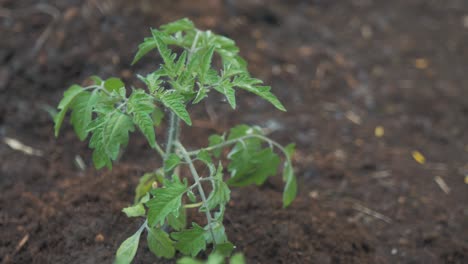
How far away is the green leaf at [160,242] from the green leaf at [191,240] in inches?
3.8

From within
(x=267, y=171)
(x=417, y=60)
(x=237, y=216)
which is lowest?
(x=417, y=60)

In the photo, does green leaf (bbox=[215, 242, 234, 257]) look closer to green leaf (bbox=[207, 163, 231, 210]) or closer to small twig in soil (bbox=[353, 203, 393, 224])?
green leaf (bbox=[207, 163, 231, 210])

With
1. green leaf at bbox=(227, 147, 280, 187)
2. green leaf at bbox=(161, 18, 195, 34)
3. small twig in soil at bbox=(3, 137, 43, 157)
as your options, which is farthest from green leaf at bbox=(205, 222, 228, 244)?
small twig in soil at bbox=(3, 137, 43, 157)

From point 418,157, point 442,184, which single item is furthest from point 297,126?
point 442,184

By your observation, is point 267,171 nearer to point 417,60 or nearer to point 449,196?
point 449,196

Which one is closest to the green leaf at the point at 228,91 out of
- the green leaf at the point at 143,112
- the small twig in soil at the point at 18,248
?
the green leaf at the point at 143,112

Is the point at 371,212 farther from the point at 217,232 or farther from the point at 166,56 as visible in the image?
the point at 166,56

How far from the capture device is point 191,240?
189cm

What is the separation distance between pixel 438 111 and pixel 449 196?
915 mm

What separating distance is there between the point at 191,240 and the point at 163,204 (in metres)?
0.17

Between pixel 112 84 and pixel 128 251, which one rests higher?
pixel 112 84

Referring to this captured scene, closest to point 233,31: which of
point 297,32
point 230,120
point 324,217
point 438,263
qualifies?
point 297,32

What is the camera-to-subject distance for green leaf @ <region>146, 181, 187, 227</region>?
181 centimetres

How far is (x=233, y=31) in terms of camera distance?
3988 millimetres
